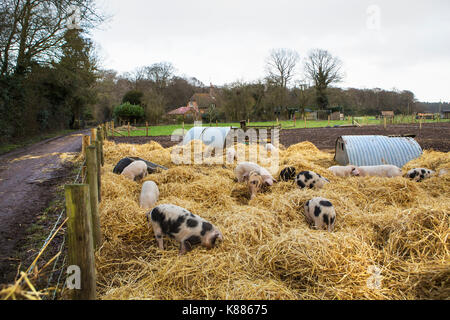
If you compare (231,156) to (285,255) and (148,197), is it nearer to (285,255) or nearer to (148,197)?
(148,197)

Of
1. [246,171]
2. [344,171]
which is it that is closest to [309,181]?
[246,171]

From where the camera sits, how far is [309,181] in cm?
575

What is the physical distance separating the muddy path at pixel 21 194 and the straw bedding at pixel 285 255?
117 centimetres

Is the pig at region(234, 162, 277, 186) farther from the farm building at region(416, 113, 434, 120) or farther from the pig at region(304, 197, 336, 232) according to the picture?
the farm building at region(416, 113, 434, 120)

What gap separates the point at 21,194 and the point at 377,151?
9.44 metres

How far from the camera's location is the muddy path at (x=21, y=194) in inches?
152

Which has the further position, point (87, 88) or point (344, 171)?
point (87, 88)

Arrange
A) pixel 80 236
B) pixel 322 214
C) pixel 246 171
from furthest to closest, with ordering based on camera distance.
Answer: pixel 246 171, pixel 322 214, pixel 80 236

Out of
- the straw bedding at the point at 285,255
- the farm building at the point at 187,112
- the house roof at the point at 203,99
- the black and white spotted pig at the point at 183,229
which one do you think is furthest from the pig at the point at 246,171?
the house roof at the point at 203,99

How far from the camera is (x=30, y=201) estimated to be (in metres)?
6.08

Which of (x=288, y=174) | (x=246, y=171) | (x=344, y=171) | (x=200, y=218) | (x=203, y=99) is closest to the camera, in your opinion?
(x=200, y=218)

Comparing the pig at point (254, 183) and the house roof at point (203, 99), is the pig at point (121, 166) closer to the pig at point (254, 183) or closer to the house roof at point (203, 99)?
the pig at point (254, 183)
